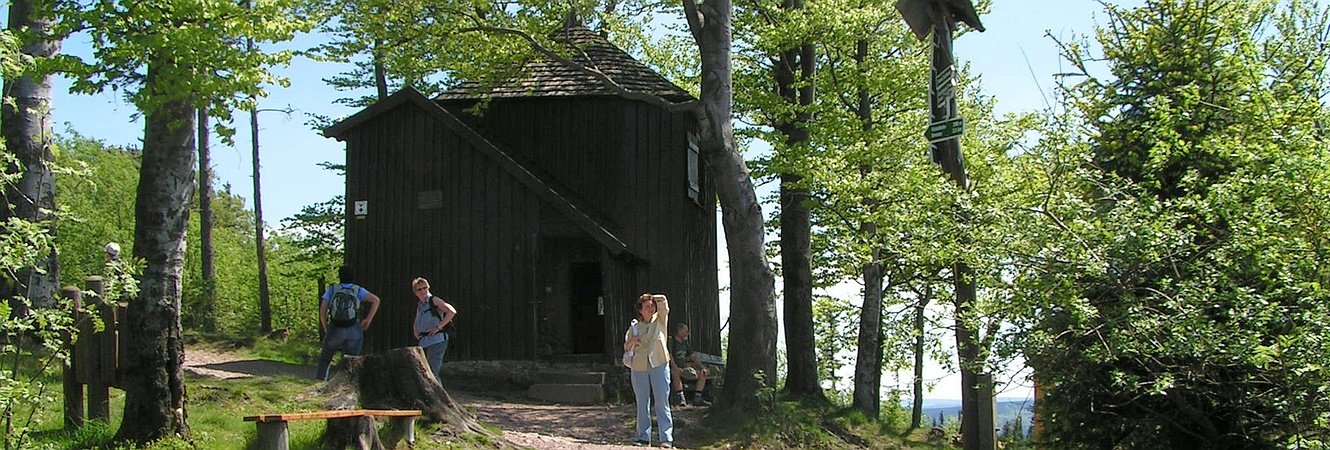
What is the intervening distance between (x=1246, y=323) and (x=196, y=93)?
8.01 m

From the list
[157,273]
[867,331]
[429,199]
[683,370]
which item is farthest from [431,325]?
[867,331]

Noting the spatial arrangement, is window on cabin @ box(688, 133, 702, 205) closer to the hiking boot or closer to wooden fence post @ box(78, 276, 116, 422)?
the hiking boot

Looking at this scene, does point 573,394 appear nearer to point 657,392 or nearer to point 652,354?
point 657,392

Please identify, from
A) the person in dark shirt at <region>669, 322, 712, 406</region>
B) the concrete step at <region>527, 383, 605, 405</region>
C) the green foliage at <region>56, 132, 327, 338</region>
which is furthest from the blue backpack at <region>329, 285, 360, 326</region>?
the green foliage at <region>56, 132, 327, 338</region>

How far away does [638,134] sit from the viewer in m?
24.2

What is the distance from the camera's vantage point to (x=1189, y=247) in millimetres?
9867

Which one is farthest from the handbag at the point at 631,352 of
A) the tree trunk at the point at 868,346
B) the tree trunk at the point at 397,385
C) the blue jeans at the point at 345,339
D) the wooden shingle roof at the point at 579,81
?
the tree trunk at the point at 868,346

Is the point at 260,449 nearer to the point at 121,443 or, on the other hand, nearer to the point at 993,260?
the point at 121,443

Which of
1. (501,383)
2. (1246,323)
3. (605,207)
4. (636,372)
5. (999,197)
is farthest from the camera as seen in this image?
(605,207)

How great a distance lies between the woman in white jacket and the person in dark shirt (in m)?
5.24

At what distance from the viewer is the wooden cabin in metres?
22.9

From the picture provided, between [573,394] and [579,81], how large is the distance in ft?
21.3

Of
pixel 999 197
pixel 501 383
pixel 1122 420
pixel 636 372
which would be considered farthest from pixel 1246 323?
pixel 501 383

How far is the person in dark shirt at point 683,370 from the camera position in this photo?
66.6ft
